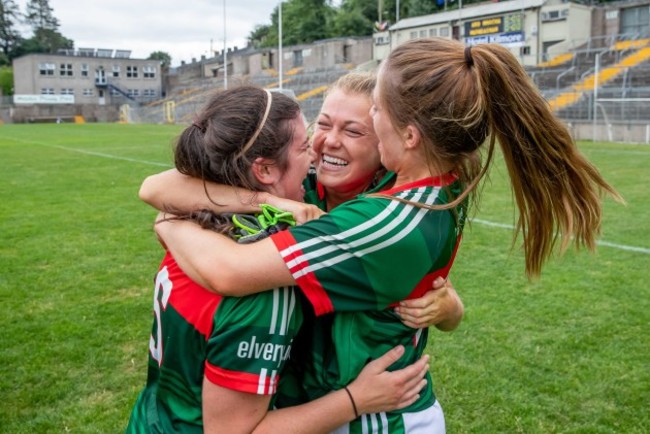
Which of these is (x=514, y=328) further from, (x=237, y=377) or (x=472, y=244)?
(x=237, y=377)

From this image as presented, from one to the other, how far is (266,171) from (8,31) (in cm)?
12436

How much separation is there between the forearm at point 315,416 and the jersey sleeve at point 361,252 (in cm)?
25

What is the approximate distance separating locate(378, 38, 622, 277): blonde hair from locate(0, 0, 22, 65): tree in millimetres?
120427

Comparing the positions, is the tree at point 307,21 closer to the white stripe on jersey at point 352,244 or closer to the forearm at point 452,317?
the forearm at point 452,317

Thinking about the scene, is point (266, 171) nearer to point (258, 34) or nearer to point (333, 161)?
point (333, 161)

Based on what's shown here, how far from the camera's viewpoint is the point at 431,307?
68.9 inches

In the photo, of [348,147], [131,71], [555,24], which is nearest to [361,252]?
[348,147]

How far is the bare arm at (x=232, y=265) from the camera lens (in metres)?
1.48

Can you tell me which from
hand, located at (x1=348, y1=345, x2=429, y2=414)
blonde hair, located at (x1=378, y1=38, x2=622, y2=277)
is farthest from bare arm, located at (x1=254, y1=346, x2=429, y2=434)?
blonde hair, located at (x1=378, y1=38, x2=622, y2=277)

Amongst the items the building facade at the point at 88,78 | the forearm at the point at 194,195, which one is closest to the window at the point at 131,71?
the building facade at the point at 88,78

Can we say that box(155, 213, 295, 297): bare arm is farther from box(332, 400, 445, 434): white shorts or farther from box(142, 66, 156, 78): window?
box(142, 66, 156, 78): window

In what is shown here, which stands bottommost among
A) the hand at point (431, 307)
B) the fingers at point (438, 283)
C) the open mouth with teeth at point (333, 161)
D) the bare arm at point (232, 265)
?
the hand at point (431, 307)

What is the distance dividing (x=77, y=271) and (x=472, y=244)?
4.70 m

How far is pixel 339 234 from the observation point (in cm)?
152
